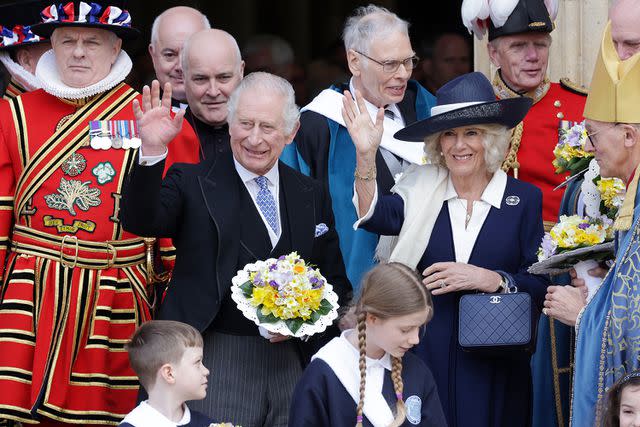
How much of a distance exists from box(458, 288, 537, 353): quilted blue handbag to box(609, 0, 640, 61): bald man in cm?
112

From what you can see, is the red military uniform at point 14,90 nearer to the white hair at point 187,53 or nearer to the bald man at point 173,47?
the bald man at point 173,47

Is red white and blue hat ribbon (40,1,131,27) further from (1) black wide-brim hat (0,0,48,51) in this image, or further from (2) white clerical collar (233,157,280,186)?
(2) white clerical collar (233,157,280,186)

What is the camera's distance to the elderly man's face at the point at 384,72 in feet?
22.0

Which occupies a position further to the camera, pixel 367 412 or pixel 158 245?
pixel 158 245

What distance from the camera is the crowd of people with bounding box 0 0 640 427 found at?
5316mm

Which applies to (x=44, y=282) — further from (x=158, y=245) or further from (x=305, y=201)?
(x=305, y=201)

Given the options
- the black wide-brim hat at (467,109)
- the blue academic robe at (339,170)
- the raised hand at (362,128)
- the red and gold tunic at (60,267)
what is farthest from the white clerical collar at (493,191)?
the red and gold tunic at (60,267)

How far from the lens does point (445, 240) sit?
6.06 metres

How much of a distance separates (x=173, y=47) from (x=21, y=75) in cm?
69

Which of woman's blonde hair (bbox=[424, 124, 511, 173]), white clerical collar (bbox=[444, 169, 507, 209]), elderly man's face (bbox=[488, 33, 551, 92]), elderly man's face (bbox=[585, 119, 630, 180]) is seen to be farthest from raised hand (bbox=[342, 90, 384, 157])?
elderly man's face (bbox=[488, 33, 551, 92])

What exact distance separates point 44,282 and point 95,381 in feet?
1.41

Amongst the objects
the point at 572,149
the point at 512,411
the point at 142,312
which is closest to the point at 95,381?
the point at 142,312

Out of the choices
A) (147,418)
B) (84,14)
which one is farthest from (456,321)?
(84,14)

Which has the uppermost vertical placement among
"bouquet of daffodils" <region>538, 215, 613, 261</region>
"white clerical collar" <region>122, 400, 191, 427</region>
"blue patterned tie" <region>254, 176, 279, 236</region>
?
"blue patterned tie" <region>254, 176, 279, 236</region>
